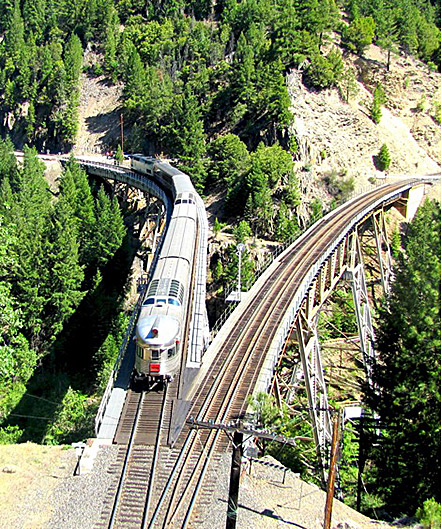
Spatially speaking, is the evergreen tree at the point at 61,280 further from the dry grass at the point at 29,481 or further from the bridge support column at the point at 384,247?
the bridge support column at the point at 384,247

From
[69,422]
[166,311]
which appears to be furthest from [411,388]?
[69,422]

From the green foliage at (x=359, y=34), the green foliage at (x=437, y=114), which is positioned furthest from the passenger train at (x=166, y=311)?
the green foliage at (x=437, y=114)

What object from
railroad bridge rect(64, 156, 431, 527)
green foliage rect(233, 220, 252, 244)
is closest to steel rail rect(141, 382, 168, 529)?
railroad bridge rect(64, 156, 431, 527)

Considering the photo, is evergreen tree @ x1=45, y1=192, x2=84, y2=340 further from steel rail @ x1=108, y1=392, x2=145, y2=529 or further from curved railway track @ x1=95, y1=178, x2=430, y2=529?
steel rail @ x1=108, y1=392, x2=145, y2=529

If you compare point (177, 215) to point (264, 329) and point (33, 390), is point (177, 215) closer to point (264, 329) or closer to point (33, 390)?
point (264, 329)

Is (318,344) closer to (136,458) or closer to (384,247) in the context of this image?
(136,458)

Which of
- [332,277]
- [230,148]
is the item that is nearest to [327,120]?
[230,148]
